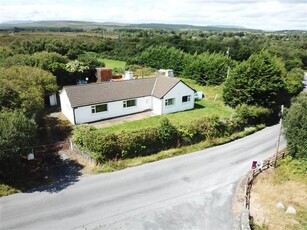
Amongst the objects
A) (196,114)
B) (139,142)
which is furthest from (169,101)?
(139,142)

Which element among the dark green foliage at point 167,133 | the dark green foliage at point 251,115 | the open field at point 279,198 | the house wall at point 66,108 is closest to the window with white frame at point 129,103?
the house wall at point 66,108

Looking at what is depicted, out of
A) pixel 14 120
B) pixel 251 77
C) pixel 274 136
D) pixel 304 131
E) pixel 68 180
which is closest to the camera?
pixel 14 120

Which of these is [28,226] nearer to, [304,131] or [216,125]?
[216,125]

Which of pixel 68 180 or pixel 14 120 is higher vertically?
pixel 14 120

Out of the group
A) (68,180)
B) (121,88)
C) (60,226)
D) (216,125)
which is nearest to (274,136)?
(216,125)

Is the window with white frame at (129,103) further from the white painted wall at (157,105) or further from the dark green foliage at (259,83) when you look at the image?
the dark green foliage at (259,83)

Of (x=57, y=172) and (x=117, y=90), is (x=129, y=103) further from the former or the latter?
(x=57, y=172)
